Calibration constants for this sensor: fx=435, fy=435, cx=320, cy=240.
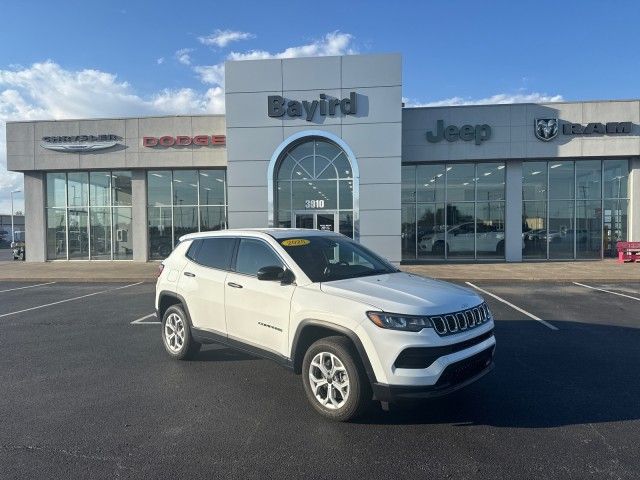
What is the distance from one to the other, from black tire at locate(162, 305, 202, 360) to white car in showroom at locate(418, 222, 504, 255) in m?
16.7

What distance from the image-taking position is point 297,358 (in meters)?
4.32

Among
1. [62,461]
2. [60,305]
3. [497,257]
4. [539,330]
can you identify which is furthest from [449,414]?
[497,257]

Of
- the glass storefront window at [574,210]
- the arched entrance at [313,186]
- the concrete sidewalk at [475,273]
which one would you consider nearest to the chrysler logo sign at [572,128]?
the glass storefront window at [574,210]

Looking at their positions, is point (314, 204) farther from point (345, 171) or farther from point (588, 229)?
point (588, 229)

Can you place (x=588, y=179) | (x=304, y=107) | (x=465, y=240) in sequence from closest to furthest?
(x=304, y=107), (x=588, y=179), (x=465, y=240)

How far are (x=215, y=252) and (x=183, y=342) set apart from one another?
1335 millimetres

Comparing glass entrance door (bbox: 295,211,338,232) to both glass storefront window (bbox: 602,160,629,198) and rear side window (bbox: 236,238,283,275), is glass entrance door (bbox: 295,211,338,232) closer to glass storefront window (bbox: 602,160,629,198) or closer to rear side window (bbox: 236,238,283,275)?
glass storefront window (bbox: 602,160,629,198)

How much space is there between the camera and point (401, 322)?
3.69 m

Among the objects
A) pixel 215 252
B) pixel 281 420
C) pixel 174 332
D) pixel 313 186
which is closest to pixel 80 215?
pixel 313 186

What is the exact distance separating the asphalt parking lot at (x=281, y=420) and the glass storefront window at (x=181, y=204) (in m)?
15.1

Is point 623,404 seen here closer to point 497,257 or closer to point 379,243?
point 379,243

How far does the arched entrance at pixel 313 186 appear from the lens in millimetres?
18578

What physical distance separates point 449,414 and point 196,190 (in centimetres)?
1978

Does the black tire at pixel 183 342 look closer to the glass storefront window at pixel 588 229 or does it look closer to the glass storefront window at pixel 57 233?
the glass storefront window at pixel 57 233
